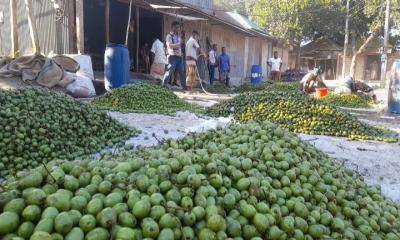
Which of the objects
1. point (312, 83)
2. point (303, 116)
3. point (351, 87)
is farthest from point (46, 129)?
point (351, 87)

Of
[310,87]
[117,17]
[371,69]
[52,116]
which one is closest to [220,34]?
[117,17]

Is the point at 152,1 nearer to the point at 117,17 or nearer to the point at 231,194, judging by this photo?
the point at 117,17

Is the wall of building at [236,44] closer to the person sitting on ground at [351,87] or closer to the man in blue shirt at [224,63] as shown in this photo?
the man in blue shirt at [224,63]

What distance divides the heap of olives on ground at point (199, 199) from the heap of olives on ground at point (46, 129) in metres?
1.36

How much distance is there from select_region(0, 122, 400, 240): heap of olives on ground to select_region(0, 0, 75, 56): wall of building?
9.14m

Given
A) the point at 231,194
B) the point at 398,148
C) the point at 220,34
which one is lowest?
the point at 398,148

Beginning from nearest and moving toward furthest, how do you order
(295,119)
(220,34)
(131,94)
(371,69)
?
(295,119) → (131,94) → (220,34) → (371,69)

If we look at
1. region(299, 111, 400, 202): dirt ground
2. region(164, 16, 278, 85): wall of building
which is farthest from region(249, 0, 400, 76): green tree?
region(299, 111, 400, 202): dirt ground

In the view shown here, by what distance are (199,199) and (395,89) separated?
9.53 meters

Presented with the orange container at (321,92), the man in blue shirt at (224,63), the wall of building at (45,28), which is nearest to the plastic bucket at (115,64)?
the wall of building at (45,28)

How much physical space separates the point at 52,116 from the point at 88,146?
0.49m

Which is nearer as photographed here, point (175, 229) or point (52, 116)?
point (175, 229)

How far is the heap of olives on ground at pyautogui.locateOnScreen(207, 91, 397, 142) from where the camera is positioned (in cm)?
631

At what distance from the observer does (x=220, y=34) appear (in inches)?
752
